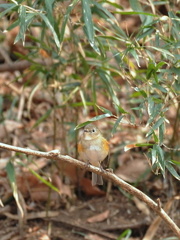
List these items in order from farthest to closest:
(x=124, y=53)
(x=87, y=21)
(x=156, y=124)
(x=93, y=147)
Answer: (x=93, y=147) < (x=124, y=53) < (x=87, y=21) < (x=156, y=124)

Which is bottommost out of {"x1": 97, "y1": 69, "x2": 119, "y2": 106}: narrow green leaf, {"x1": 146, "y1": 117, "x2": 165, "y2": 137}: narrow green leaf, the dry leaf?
the dry leaf

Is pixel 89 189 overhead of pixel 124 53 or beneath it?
beneath

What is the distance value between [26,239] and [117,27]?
224 centimetres

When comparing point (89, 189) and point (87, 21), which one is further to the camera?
point (89, 189)

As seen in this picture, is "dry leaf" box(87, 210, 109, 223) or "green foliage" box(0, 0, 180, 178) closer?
"green foliage" box(0, 0, 180, 178)

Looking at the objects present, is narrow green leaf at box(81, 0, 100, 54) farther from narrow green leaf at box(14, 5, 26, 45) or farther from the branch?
the branch

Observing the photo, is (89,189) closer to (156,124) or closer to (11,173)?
(11,173)

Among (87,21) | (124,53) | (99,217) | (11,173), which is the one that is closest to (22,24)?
(87,21)

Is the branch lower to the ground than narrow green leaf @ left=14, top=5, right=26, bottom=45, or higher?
lower

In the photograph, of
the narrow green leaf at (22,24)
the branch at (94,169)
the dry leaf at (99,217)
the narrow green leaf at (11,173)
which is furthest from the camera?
the dry leaf at (99,217)

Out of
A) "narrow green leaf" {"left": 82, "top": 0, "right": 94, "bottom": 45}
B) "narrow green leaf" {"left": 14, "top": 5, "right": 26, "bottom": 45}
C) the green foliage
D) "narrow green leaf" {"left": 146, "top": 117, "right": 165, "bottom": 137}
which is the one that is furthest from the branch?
"narrow green leaf" {"left": 82, "top": 0, "right": 94, "bottom": 45}

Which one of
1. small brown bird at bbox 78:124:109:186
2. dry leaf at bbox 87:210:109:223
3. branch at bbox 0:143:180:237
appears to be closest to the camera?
branch at bbox 0:143:180:237

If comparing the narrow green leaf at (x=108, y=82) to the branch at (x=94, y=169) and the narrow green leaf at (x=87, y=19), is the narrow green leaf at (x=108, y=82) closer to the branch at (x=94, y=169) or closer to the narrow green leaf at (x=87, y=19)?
the narrow green leaf at (x=87, y=19)

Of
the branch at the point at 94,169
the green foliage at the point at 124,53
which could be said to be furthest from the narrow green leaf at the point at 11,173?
the branch at the point at 94,169
